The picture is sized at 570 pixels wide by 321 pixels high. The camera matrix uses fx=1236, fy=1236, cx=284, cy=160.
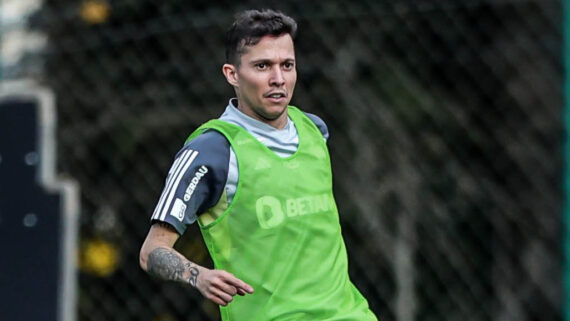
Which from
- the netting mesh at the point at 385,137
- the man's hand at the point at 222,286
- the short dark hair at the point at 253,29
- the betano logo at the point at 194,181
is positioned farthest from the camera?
the netting mesh at the point at 385,137

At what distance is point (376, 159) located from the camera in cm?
478

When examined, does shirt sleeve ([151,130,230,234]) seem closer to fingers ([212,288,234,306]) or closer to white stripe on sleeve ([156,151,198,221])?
white stripe on sleeve ([156,151,198,221])

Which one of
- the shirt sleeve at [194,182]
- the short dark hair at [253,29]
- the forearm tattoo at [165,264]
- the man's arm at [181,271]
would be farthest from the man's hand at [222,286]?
the short dark hair at [253,29]

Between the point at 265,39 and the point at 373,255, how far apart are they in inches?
76.1

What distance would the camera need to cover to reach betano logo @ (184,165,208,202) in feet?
9.27

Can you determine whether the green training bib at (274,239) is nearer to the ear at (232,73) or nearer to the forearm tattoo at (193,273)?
the ear at (232,73)

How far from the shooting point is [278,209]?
2910 mm

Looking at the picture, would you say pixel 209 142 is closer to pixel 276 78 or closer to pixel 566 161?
pixel 276 78

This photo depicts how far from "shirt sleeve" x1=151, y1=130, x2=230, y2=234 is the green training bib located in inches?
1.7

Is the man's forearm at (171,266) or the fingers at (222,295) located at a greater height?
the man's forearm at (171,266)

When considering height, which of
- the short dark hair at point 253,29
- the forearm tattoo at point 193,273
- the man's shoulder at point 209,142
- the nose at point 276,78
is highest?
the short dark hair at point 253,29

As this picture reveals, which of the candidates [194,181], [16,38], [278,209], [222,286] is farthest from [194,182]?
[16,38]

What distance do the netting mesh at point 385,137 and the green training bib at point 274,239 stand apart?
169 cm

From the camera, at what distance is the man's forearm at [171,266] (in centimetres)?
273
